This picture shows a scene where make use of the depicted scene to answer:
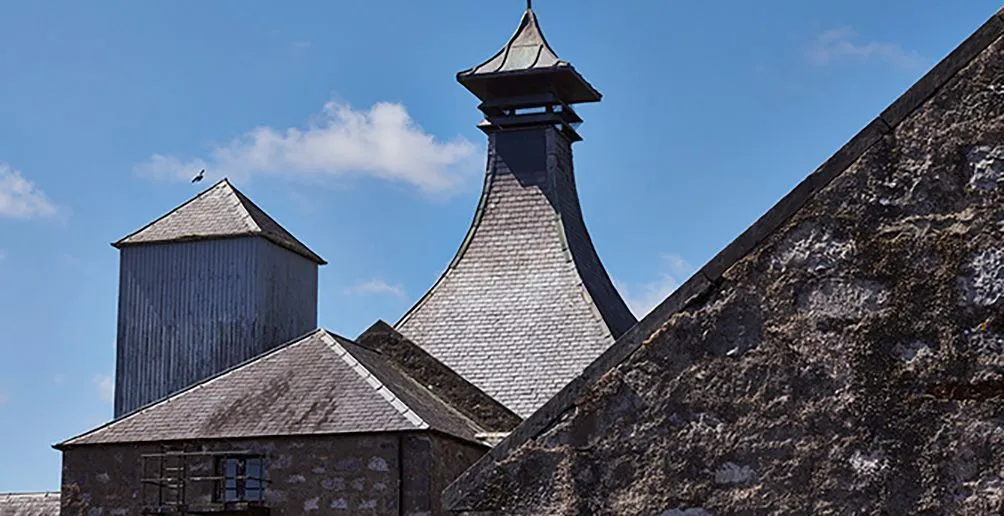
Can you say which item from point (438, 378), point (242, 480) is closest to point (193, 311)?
point (438, 378)

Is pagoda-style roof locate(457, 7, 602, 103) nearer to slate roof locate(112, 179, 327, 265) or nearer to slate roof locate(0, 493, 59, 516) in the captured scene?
slate roof locate(112, 179, 327, 265)

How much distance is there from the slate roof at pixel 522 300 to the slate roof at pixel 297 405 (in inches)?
98.5

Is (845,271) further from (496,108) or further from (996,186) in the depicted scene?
(496,108)

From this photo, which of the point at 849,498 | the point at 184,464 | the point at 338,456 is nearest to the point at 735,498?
the point at 849,498

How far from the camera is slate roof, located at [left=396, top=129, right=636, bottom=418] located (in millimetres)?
24672

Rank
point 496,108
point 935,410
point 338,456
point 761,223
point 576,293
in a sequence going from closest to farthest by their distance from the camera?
point 935,410 < point 761,223 < point 338,456 < point 576,293 < point 496,108

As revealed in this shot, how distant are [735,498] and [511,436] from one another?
35.8 inches

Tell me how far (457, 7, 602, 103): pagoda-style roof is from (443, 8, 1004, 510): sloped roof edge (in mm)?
A: 23677

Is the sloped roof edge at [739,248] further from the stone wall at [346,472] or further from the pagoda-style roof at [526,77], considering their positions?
Answer: the pagoda-style roof at [526,77]

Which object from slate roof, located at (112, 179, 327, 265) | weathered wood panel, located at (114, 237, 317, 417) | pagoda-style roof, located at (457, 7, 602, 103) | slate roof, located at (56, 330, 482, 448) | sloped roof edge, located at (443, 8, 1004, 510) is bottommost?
sloped roof edge, located at (443, 8, 1004, 510)

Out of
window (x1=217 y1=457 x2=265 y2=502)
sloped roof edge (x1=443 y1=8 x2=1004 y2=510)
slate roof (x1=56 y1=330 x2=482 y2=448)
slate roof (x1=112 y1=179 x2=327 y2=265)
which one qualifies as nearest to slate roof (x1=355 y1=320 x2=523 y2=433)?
slate roof (x1=56 y1=330 x2=482 y2=448)

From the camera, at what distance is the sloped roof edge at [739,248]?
5.68m

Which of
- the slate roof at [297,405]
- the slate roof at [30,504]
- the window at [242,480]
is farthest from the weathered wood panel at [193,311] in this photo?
the window at [242,480]

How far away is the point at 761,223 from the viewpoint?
5.86m
